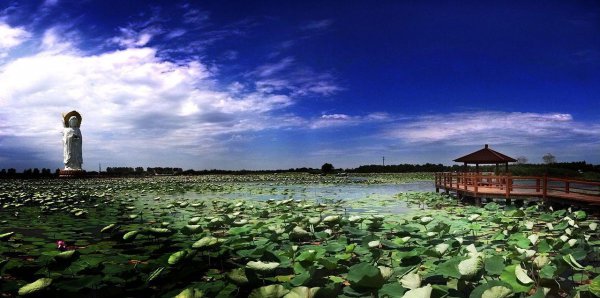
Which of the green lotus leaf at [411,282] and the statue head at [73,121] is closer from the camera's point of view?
the green lotus leaf at [411,282]

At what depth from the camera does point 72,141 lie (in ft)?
103

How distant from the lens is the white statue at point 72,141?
3131 cm

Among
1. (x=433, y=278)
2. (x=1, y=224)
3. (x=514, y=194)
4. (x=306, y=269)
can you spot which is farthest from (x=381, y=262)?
(x=514, y=194)

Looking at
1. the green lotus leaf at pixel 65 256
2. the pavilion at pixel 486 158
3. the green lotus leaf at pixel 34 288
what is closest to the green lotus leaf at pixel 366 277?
the green lotus leaf at pixel 34 288

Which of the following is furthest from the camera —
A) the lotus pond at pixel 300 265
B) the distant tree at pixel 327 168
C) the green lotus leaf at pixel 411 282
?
the distant tree at pixel 327 168

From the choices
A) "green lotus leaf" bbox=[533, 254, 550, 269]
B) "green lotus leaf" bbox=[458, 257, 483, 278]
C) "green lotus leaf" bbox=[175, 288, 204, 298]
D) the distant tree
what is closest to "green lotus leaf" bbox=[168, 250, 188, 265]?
"green lotus leaf" bbox=[175, 288, 204, 298]

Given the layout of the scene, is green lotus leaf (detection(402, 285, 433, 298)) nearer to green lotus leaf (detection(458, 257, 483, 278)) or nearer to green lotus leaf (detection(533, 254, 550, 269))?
green lotus leaf (detection(458, 257, 483, 278))

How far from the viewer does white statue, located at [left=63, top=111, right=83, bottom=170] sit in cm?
3131

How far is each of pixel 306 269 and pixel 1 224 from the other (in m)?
7.13

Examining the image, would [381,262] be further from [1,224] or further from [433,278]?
[1,224]

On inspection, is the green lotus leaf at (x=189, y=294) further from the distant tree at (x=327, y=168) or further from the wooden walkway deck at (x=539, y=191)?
the distant tree at (x=327, y=168)

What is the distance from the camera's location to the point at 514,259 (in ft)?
11.6

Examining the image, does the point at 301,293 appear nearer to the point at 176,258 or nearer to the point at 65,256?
the point at 176,258

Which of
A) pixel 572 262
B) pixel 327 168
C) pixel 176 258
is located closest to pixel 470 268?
pixel 572 262
